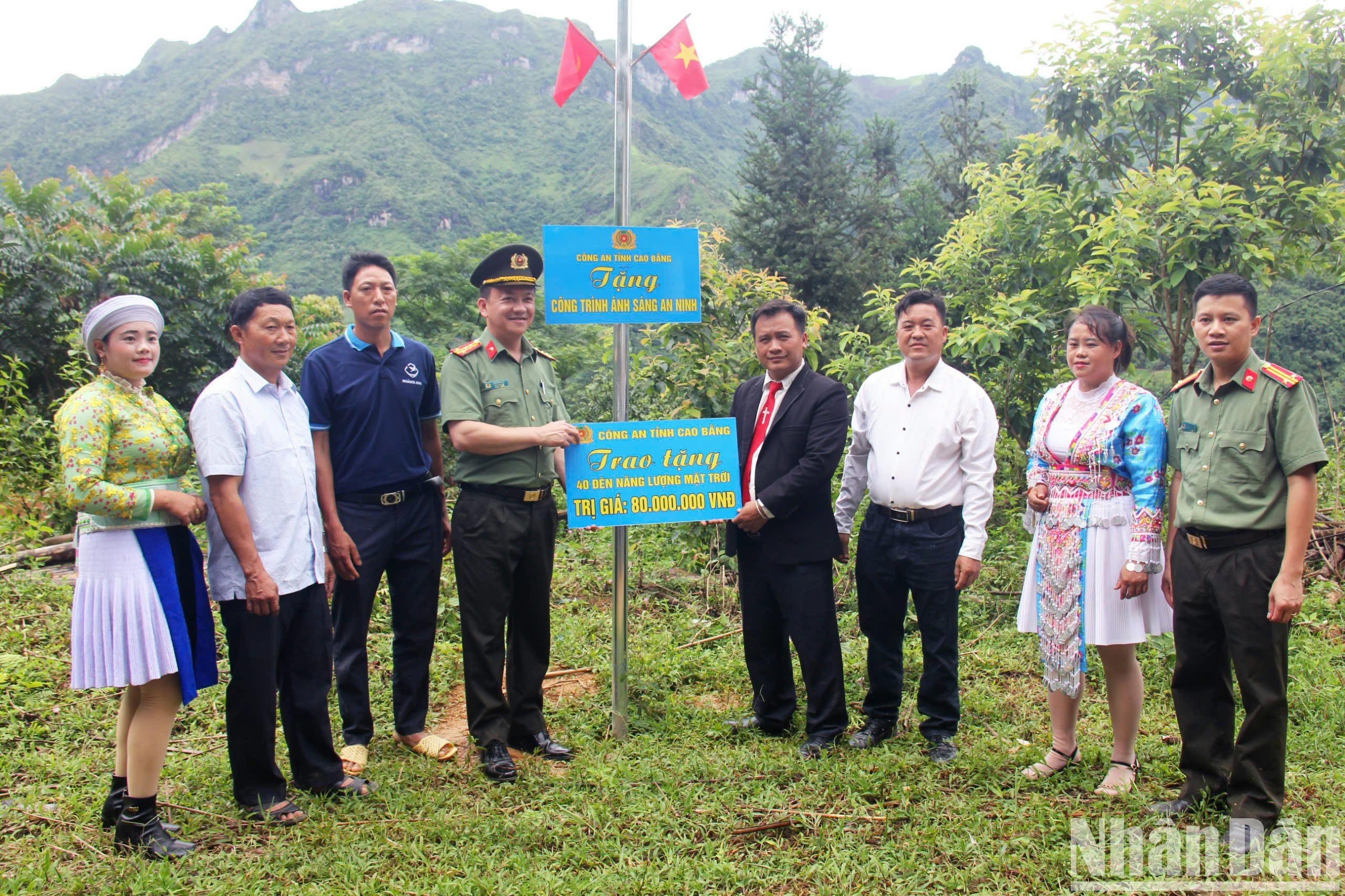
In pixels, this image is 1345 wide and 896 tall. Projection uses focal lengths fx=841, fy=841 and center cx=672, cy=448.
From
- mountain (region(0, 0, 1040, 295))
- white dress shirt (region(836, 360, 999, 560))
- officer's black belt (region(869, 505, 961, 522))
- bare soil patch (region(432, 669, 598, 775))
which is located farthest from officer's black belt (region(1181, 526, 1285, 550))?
mountain (region(0, 0, 1040, 295))

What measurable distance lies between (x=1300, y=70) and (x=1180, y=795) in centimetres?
517

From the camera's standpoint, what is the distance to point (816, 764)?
11.1ft

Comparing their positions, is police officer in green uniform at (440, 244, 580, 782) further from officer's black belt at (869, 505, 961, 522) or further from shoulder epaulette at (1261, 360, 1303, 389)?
shoulder epaulette at (1261, 360, 1303, 389)

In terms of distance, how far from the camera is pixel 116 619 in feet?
8.80

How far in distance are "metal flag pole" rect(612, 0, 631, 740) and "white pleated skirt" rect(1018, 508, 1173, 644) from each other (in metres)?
1.83

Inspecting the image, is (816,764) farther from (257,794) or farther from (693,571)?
(693,571)

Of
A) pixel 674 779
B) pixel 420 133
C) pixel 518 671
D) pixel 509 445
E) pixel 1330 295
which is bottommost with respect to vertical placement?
pixel 674 779

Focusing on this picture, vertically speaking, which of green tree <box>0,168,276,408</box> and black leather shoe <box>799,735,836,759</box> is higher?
green tree <box>0,168,276,408</box>

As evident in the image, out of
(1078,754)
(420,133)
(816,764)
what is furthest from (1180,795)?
(420,133)

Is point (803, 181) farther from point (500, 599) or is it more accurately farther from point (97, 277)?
point (500, 599)

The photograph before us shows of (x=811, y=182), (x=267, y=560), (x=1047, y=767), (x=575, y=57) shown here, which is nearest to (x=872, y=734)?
(x=1047, y=767)

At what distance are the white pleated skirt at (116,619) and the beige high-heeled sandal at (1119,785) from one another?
332 cm

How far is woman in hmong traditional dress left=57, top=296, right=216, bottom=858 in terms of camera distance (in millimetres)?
2666

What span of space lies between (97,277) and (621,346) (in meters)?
8.59
